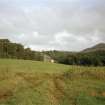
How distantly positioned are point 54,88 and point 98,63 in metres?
31.5

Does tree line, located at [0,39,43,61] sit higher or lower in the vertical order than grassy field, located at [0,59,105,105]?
higher

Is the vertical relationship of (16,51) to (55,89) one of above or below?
above

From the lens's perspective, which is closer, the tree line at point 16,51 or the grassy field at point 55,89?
the grassy field at point 55,89

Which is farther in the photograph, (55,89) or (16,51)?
(16,51)

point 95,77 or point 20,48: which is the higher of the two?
point 20,48

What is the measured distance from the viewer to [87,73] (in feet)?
96.8

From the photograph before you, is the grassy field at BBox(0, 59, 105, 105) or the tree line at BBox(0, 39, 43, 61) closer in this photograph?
the grassy field at BBox(0, 59, 105, 105)

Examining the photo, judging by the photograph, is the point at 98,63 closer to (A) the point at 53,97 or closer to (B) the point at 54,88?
(B) the point at 54,88

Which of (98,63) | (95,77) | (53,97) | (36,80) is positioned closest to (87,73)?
(95,77)

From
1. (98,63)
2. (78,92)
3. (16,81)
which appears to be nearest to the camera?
(78,92)

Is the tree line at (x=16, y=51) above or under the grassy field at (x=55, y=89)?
above

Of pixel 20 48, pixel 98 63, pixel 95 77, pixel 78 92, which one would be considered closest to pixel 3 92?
pixel 78 92

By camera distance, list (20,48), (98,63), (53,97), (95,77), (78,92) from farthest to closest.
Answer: (20,48)
(98,63)
(95,77)
(78,92)
(53,97)

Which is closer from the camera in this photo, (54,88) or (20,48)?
(54,88)
